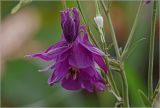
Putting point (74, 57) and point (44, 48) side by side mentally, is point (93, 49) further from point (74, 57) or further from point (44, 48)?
Answer: point (44, 48)

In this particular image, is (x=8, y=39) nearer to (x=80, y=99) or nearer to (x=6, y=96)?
(x=6, y=96)

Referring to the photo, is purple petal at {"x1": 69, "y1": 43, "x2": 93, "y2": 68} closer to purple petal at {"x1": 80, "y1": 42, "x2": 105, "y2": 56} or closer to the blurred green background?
purple petal at {"x1": 80, "y1": 42, "x2": 105, "y2": 56}

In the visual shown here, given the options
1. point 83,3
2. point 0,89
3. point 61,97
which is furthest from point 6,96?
point 83,3

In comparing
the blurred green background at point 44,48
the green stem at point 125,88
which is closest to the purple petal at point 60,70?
the green stem at point 125,88

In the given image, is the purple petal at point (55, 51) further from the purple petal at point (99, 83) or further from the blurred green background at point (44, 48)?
the blurred green background at point (44, 48)

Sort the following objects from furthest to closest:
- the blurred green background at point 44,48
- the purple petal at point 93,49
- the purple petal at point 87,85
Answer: the blurred green background at point 44,48
the purple petal at point 87,85
the purple petal at point 93,49

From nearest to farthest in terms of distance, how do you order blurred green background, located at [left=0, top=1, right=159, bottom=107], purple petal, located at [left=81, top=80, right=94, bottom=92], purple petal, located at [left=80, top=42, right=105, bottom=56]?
purple petal, located at [left=80, top=42, right=105, bottom=56]
purple petal, located at [left=81, top=80, right=94, bottom=92]
blurred green background, located at [left=0, top=1, right=159, bottom=107]

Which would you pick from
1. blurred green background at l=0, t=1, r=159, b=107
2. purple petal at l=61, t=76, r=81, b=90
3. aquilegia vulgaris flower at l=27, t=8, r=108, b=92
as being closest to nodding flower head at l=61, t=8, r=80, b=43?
aquilegia vulgaris flower at l=27, t=8, r=108, b=92

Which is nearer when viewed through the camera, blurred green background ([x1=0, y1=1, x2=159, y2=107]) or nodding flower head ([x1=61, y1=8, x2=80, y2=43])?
nodding flower head ([x1=61, y1=8, x2=80, y2=43])
